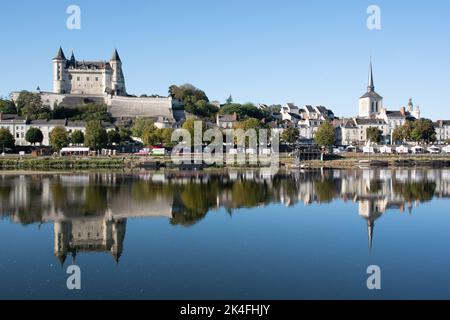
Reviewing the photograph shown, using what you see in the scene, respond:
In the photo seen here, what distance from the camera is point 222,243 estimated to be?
16.0 metres

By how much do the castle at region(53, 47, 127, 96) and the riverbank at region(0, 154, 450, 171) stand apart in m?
37.0

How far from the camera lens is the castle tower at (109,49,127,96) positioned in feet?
297

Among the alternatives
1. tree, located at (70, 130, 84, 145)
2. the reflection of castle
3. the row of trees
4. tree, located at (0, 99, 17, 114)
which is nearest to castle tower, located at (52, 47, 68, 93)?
the row of trees

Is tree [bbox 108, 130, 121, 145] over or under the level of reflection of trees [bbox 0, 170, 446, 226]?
over

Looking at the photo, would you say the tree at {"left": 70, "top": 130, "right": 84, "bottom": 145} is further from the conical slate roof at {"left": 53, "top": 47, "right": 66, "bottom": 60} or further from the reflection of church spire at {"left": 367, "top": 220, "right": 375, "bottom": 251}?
the reflection of church spire at {"left": 367, "top": 220, "right": 375, "bottom": 251}

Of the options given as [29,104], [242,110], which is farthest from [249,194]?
[242,110]

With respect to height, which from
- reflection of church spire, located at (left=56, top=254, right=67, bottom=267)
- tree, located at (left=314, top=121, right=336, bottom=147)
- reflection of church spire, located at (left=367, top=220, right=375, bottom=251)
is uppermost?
tree, located at (left=314, top=121, right=336, bottom=147)

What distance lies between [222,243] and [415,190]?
1809 cm

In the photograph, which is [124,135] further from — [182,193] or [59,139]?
[182,193]

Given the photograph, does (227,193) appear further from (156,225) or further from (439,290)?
(439,290)

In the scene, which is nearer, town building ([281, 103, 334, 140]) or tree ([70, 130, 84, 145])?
tree ([70, 130, 84, 145])

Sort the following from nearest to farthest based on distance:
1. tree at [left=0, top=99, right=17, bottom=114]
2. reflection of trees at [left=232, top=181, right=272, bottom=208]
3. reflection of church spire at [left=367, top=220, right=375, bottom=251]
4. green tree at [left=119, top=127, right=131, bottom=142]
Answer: reflection of church spire at [left=367, top=220, right=375, bottom=251] < reflection of trees at [left=232, top=181, right=272, bottom=208] < green tree at [left=119, top=127, right=131, bottom=142] < tree at [left=0, top=99, right=17, bottom=114]
